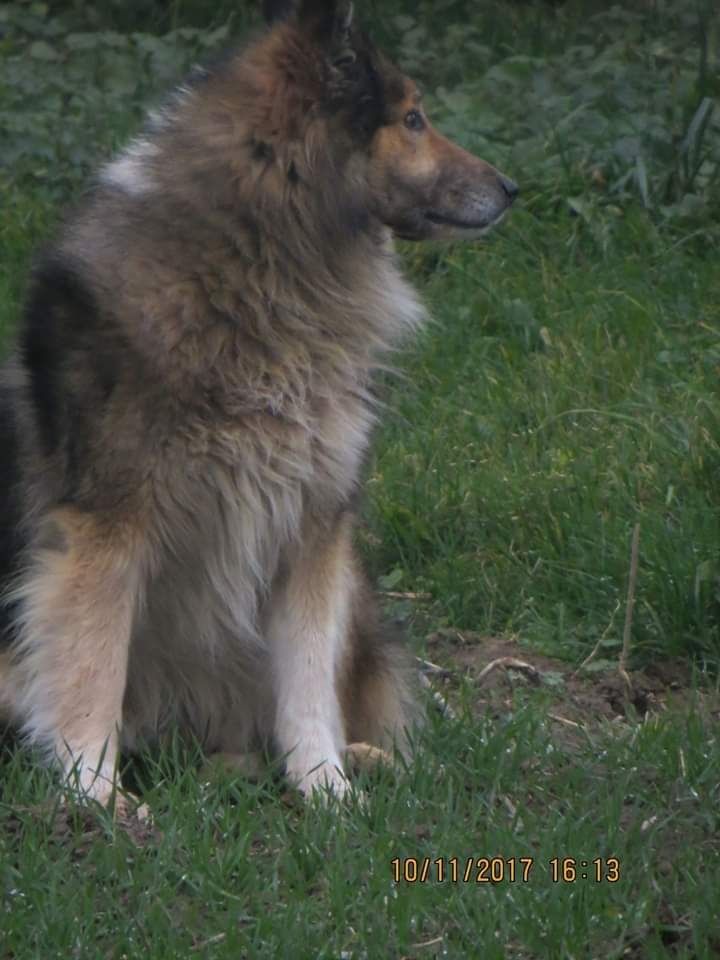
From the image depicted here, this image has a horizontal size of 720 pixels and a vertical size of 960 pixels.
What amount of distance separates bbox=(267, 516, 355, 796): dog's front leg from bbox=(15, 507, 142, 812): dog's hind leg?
40 centimetres

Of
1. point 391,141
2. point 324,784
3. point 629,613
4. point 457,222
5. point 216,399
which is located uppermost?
point 391,141

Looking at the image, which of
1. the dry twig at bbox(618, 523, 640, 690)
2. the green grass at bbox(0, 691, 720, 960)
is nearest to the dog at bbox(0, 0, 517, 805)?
the green grass at bbox(0, 691, 720, 960)

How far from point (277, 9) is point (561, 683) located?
1.95 m

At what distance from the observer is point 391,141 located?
4.00m

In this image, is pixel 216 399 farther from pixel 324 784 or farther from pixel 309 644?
pixel 324 784

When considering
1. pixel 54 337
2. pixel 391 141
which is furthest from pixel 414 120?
pixel 54 337

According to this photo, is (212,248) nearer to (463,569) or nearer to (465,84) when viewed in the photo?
(463,569)

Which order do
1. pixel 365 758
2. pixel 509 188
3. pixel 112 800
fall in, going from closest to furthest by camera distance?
1. pixel 112 800
2. pixel 365 758
3. pixel 509 188

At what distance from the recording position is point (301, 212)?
392 cm

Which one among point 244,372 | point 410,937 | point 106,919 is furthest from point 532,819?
point 244,372

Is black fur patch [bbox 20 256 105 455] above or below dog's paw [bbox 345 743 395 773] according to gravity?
above

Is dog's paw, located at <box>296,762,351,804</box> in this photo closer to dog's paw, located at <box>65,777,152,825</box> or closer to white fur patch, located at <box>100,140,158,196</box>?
dog's paw, located at <box>65,777,152,825</box>
